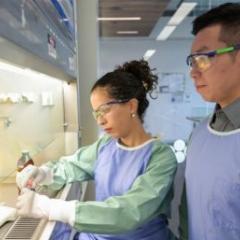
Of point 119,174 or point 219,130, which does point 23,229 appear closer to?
point 119,174

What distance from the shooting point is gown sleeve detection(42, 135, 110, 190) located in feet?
5.36

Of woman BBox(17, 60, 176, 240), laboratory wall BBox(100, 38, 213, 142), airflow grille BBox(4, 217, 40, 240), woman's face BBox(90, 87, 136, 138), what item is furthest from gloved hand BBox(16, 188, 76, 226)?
laboratory wall BBox(100, 38, 213, 142)

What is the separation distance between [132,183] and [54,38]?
0.77 m

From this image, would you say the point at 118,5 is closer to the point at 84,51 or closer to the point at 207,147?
the point at 84,51

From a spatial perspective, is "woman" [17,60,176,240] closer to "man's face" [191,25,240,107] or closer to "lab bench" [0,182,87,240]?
"lab bench" [0,182,87,240]

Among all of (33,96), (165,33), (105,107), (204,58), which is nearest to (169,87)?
(165,33)

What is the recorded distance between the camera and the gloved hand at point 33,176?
141cm

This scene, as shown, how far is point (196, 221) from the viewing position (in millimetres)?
1176

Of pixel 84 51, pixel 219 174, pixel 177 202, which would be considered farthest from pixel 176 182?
pixel 84 51

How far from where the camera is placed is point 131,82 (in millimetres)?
1523

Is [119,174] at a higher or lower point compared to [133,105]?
lower

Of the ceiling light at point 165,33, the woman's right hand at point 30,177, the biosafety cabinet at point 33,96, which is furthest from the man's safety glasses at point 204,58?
the ceiling light at point 165,33

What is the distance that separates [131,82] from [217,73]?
Result: 0.51m

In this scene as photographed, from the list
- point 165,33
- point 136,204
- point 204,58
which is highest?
point 165,33
